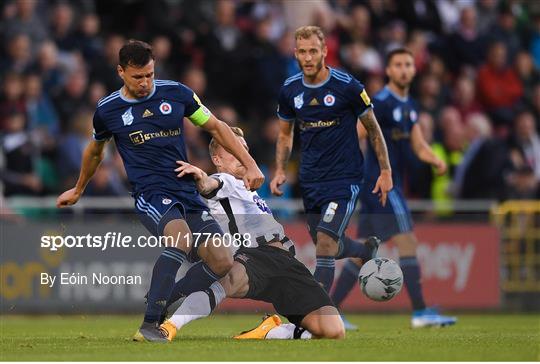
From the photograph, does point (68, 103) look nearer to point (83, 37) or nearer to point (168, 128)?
point (83, 37)

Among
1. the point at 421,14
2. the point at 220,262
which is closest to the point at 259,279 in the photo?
the point at 220,262

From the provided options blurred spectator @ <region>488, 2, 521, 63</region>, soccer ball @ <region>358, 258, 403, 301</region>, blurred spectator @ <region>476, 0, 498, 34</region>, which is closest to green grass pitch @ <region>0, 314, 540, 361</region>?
soccer ball @ <region>358, 258, 403, 301</region>

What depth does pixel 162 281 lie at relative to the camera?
9.57 m

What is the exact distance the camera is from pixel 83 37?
17.2 meters

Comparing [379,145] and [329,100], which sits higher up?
[329,100]

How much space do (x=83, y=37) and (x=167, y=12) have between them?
140 centimetres

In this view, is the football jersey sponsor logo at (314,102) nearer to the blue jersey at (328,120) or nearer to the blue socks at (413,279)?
the blue jersey at (328,120)

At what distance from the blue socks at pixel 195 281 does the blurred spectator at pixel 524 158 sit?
27.6 feet

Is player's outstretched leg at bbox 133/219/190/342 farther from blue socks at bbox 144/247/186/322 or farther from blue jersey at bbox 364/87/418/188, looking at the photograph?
blue jersey at bbox 364/87/418/188

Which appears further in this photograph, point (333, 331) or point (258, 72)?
point (258, 72)

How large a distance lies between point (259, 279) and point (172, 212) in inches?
36.0

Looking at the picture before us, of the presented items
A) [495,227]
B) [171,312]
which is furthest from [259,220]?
[495,227]

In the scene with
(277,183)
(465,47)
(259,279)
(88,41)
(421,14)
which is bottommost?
(259,279)

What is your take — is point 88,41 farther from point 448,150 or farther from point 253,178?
point 253,178
